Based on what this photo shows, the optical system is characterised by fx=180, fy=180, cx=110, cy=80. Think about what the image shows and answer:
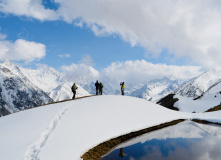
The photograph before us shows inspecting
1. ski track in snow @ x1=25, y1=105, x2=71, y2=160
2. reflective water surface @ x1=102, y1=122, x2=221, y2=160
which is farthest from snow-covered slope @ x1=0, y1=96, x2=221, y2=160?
reflective water surface @ x1=102, y1=122, x2=221, y2=160

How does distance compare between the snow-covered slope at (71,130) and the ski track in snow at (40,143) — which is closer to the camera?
the ski track in snow at (40,143)

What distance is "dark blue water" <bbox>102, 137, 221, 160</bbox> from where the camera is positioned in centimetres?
1551

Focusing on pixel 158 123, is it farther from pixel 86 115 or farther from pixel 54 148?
pixel 54 148

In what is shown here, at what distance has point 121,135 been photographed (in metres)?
20.1

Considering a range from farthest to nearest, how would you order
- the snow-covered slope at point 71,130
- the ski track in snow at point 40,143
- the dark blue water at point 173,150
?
the dark blue water at point 173,150, the snow-covered slope at point 71,130, the ski track in snow at point 40,143

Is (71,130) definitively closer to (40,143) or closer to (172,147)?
(40,143)

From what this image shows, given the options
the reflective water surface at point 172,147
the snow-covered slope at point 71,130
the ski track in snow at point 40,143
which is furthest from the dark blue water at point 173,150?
the ski track in snow at point 40,143

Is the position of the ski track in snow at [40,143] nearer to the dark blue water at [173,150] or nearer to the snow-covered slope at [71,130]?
the snow-covered slope at [71,130]

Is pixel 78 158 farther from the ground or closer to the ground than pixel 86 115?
closer to the ground

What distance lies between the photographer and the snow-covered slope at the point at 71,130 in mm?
13812

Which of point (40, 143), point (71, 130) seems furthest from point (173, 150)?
point (40, 143)

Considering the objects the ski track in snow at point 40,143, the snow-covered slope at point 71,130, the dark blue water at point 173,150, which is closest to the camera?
the ski track in snow at point 40,143

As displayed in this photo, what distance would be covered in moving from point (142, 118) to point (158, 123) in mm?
2645

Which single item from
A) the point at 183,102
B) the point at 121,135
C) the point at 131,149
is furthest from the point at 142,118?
the point at 183,102
